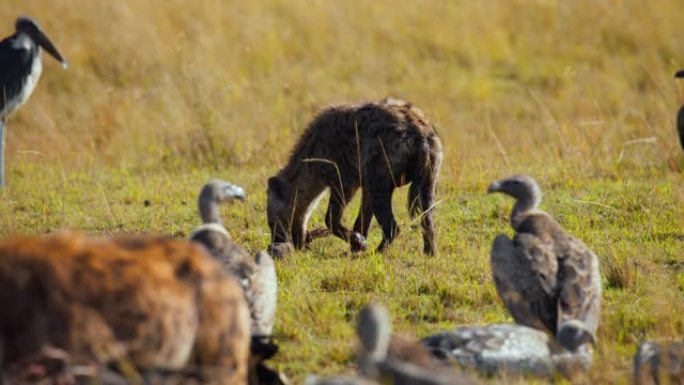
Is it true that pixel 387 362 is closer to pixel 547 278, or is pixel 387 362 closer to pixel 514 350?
pixel 514 350

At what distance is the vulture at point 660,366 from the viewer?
5.03 metres

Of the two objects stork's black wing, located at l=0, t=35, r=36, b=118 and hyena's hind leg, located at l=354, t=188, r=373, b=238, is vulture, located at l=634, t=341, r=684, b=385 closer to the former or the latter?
hyena's hind leg, located at l=354, t=188, r=373, b=238

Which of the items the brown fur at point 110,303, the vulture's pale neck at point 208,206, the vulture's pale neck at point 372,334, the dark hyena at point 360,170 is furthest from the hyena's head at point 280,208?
the brown fur at point 110,303

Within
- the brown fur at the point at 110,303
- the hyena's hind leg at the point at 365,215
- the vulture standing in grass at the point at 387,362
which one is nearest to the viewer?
the brown fur at the point at 110,303

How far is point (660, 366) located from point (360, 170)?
12.8 feet

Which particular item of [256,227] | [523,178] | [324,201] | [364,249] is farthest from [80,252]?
[324,201]

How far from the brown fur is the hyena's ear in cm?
522

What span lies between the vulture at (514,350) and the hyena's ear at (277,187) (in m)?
3.98

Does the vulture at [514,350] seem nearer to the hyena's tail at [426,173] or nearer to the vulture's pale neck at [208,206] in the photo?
the vulture's pale neck at [208,206]

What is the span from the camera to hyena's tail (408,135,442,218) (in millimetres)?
8281

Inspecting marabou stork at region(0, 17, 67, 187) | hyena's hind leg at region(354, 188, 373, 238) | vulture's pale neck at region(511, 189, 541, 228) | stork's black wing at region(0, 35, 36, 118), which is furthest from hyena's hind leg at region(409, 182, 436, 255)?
stork's black wing at region(0, 35, 36, 118)

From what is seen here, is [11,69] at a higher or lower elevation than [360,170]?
higher

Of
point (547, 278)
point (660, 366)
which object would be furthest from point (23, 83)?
point (660, 366)

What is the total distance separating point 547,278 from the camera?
232 inches
